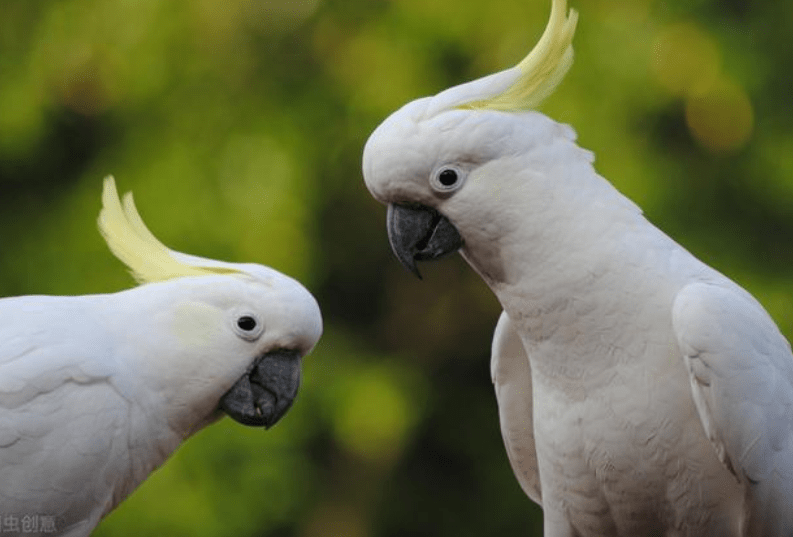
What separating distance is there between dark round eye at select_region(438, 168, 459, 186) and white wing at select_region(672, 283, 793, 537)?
525 millimetres

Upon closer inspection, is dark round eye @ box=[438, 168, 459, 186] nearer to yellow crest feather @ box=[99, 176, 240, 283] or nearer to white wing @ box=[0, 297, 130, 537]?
yellow crest feather @ box=[99, 176, 240, 283]

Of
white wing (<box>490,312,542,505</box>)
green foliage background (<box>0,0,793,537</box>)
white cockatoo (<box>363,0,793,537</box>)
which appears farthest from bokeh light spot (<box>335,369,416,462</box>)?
white cockatoo (<box>363,0,793,537</box>)

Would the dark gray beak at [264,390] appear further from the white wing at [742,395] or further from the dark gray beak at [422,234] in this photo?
the white wing at [742,395]

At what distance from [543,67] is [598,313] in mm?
545

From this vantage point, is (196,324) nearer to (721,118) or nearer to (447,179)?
(447,179)

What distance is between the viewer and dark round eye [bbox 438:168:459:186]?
2.76 meters

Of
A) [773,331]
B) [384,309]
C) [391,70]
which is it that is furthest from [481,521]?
[773,331]

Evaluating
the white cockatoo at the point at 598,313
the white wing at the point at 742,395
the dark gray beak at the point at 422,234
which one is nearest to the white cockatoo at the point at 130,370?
the dark gray beak at the point at 422,234

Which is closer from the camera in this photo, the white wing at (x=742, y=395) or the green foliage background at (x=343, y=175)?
the white wing at (x=742, y=395)

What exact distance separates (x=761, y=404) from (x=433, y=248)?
2.45ft

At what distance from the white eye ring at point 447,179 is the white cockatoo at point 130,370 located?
45cm

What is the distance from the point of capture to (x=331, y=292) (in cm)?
562

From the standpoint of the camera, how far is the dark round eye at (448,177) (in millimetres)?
2764

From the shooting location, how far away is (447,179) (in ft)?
9.09
